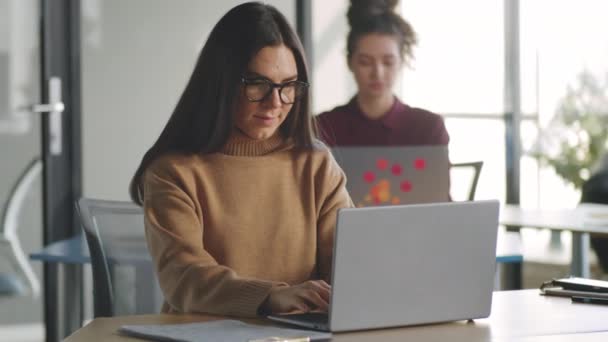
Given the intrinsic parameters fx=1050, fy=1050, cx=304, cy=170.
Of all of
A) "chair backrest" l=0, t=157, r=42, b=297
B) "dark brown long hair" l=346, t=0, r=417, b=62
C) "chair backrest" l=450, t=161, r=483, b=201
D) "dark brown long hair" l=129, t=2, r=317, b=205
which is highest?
"dark brown long hair" l=346, t=0, r=417, b=62

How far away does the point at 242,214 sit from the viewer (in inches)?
81.0

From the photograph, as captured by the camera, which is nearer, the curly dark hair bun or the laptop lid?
the laptop lid

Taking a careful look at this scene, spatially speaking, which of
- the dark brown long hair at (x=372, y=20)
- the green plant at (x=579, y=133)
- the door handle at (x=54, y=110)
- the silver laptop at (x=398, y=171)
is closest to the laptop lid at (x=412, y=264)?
the silver laptop at (x=398, y=171)

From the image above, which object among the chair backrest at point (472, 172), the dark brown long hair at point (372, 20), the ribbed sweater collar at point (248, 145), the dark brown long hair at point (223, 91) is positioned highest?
the dark brown long hair at point (372, 20)

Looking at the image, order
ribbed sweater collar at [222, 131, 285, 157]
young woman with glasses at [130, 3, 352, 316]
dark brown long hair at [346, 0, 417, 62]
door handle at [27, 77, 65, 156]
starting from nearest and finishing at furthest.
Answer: young woman with glasses at [130, 3, 352, 316], ribbed sweater collar at [222, 131, 285, 157], door handle at [27, 77, 65, 156], dark brown long hair at [346, 0, 417, 62]

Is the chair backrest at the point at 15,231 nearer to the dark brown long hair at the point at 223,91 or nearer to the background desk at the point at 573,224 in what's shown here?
the background desk at the point at 573,224

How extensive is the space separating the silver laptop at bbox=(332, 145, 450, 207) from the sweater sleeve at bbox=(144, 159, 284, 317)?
2031mm

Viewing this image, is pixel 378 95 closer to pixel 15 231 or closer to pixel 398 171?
pixel 398 171

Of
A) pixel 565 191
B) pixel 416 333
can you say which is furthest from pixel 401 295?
pixel 565 191

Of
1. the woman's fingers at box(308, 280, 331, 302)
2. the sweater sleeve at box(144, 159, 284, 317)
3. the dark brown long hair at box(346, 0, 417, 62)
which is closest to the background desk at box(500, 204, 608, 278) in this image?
the dark brown long hair at box(346, 0, 417, 62)

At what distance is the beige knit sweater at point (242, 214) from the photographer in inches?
72.7

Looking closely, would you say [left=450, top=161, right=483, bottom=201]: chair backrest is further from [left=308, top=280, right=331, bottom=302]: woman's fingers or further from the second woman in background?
[left=308, top=280, right=331, bottom=302]: woman's fingers

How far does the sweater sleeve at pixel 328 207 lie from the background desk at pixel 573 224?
139 centimetres

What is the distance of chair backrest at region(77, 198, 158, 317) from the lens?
2.09m
